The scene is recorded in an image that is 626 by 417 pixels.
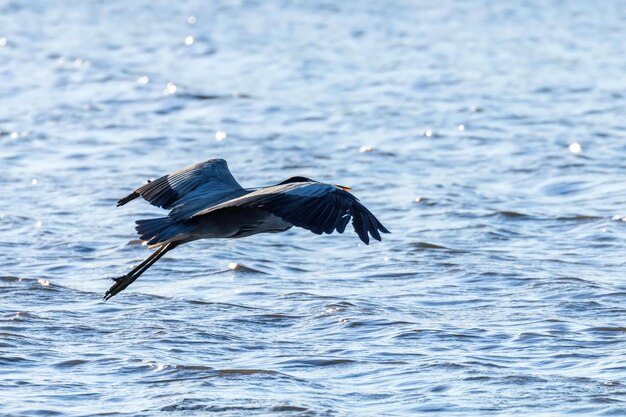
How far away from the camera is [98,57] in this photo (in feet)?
65.1

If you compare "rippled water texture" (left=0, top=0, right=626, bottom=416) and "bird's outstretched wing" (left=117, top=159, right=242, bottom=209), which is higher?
"bird's outstretched wing" (left=117, top=159, right=242, bottom=209)

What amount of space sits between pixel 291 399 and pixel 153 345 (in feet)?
4.15

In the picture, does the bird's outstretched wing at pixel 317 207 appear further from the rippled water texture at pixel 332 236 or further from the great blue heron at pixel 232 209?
the rippled water texture at pixel 332 236

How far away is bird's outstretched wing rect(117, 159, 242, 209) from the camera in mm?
7625

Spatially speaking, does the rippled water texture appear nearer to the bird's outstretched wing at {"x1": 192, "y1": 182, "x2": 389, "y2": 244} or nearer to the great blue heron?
the great blue heron

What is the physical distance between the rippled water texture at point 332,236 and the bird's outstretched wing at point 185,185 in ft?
2.48

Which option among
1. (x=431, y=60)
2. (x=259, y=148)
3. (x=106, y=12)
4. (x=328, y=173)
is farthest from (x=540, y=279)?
(x=106, y=12)

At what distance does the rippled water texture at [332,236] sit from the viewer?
6707mm

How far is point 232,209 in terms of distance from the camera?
7.30 meters

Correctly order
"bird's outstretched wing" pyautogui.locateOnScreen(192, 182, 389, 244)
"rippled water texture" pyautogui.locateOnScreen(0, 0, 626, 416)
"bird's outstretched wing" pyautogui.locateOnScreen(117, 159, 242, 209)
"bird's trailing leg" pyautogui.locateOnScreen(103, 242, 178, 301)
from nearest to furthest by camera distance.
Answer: "bird's outstretched wing" pyautogui.locateOnScreen(192, 182, 389, 244) < "rippled water texture" pyautogui.locateOnScreen(0, 0, 626, 416) < "bird's outstretched wing" pyautogui.locateOnScreen(117, 159, 242, 209) < "bird's trailing leg" pyautogui.locateOnScreen(103, 242, 178, 301)

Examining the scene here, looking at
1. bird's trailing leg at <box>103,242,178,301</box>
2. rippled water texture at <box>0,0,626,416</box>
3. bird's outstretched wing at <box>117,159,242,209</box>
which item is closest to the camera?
rippled water texture at <box>0,0,626,416</box>

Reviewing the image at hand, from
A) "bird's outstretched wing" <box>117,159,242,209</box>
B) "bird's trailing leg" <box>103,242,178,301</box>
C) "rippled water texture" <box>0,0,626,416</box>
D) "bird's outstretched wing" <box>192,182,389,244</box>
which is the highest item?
"bird's outstretched wing" <box>192,182,389,244</box>

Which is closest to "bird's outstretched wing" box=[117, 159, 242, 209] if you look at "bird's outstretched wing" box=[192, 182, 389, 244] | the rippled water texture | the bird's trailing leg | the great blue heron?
the great blue heron

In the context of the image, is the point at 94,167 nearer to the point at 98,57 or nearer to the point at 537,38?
the point at 98,57
